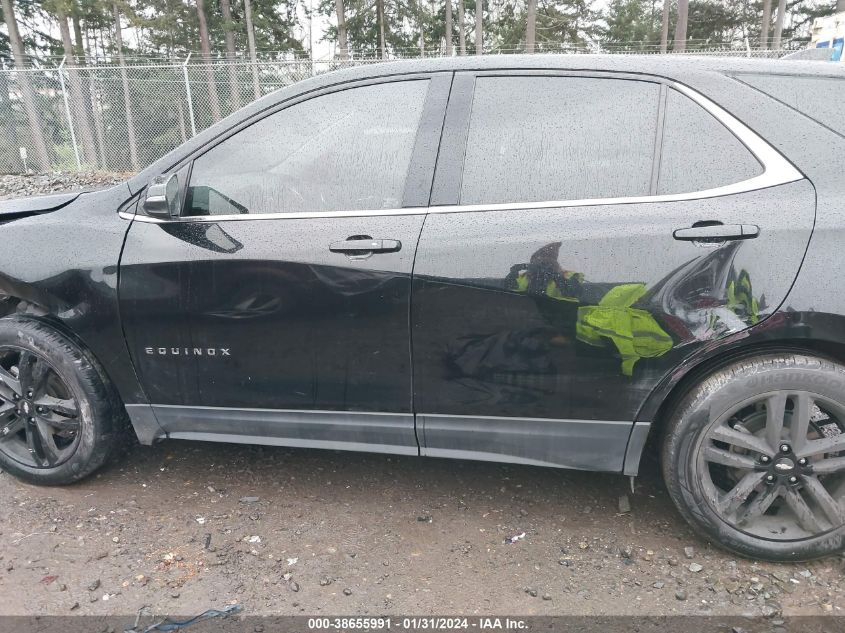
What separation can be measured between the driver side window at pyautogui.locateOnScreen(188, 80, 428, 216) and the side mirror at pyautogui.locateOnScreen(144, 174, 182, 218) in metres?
0.05

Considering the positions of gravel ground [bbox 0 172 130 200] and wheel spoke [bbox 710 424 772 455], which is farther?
gravel ground [bbox 0 172 130 200]

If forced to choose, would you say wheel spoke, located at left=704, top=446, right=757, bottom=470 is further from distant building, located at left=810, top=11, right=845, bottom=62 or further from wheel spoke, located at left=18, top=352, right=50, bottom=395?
distant building, located at left=810, top=11, right=845, bottom=62

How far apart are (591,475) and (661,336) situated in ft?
3.62

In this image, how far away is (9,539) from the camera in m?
2.52

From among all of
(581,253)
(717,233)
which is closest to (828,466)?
(717,233)

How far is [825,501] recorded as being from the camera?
7.22 feet

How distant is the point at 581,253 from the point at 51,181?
527 inches

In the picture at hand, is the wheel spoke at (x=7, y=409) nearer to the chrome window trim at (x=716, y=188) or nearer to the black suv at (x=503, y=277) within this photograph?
the black suv at (x=503, y=277)

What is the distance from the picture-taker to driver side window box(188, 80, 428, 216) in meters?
2.37

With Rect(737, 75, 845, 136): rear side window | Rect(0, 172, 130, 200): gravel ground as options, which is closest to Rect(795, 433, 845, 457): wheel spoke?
Rect(737, 75, 845, 136): rear side window

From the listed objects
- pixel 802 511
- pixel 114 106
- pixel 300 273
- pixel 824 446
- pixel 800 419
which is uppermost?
pixel 114 106

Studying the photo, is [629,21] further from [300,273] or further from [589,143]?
[300,273]

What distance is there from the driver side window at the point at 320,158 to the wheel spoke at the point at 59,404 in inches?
42.3

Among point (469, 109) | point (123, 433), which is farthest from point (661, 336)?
point (123, 433)
